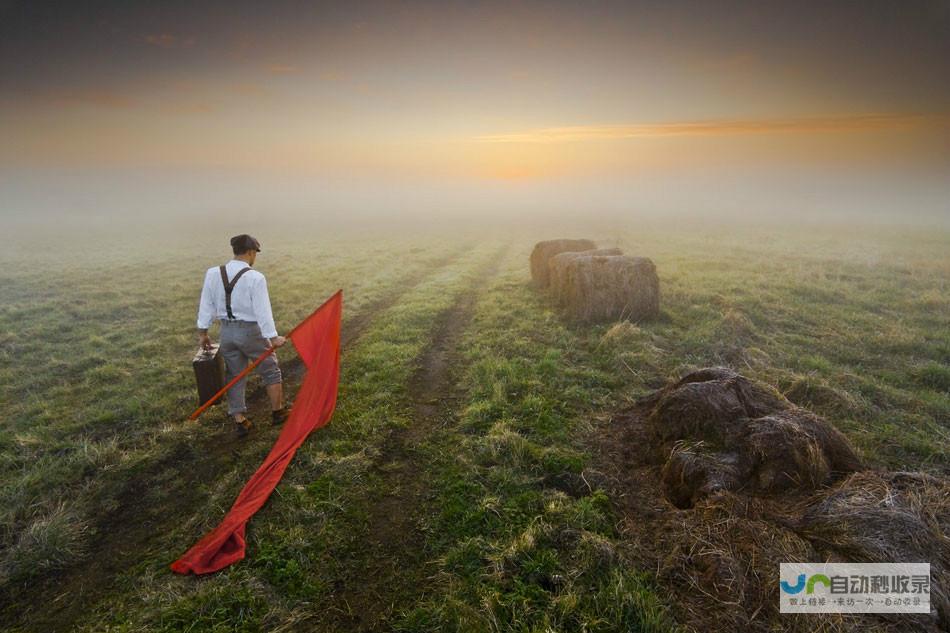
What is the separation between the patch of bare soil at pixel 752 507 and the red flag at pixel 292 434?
4.51 meters

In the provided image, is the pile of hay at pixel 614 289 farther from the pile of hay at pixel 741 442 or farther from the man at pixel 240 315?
the man at pixel 240 315

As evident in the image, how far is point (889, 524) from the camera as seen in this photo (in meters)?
4.02

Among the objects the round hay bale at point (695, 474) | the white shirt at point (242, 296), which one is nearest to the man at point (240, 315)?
the white shirt at point (242, 296)

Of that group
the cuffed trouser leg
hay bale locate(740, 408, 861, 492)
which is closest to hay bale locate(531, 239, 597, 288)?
hay bale locate(740, 408, 861, 492)

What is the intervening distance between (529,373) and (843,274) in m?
19.4

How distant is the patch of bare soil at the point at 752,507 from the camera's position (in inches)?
151

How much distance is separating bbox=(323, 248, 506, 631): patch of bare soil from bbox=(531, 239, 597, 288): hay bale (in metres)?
9.31

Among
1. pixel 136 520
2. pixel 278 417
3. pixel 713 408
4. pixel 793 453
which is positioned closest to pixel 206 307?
pixel 278 417

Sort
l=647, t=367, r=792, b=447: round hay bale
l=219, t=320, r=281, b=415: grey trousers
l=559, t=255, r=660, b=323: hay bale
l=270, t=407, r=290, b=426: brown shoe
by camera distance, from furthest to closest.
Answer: l=559, t=255, r=660, b=323: hay bale
l=270, t=407, r=290, b=426: brown shoe
l=219, t=320, r=281, b=415: grey trousers
l=647, t=367, r=792, b=447: round hay bale

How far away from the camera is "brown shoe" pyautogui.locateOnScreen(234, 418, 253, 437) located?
7179mm

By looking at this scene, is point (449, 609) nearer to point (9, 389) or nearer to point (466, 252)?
point (9, 389)

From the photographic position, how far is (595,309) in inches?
496

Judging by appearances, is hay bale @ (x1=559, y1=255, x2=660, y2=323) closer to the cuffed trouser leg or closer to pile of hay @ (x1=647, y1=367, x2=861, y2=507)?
pile of hay @ (x1=647, y1=367, x2=861, y2=507)

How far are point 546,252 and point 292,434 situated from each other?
530 inches
